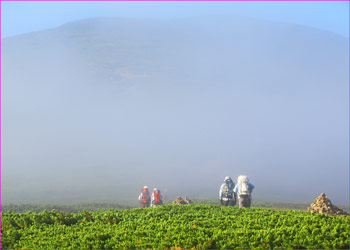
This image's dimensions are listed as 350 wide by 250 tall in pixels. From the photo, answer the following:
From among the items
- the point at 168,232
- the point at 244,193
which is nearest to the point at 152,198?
the point at 244,193

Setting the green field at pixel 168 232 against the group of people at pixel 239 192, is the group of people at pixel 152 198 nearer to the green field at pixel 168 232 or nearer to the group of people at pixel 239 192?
the group of people at pixel 239 192

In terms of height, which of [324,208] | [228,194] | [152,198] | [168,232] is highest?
[168,232]

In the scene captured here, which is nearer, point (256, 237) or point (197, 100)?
point (256, 237)

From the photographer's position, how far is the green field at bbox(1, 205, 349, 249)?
9.19 meters

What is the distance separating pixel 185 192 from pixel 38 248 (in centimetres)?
4054

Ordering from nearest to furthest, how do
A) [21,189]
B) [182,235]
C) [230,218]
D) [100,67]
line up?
[182,235] < [230,218] < [21,189] < [100,67]

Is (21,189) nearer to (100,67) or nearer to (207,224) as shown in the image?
(207,224)

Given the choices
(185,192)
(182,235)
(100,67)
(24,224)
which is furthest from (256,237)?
(100,67)

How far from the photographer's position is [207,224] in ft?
37.4

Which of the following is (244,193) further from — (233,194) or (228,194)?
→ (228,194)

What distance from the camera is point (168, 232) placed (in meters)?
10.1

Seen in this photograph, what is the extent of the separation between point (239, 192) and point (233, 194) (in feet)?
4.93

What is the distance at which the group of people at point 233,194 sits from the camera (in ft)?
62.7

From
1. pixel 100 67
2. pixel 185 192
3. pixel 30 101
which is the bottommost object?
pixel 185 192
